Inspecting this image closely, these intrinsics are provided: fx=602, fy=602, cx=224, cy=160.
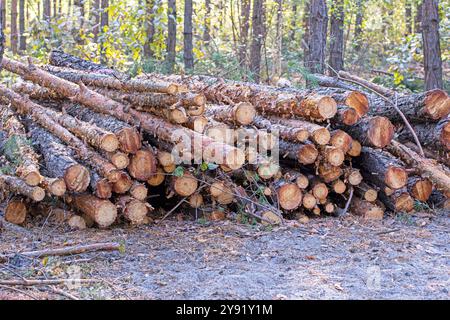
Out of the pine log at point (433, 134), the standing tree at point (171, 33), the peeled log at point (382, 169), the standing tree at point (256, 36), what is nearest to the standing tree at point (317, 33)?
the standing tree at point (256, 36)

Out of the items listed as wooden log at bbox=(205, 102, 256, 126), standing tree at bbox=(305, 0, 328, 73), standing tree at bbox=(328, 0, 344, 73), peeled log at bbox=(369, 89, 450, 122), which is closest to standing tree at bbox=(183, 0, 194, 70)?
standing tree at bbox=(305, 0, 328, 73)

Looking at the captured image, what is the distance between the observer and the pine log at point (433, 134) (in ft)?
24.0

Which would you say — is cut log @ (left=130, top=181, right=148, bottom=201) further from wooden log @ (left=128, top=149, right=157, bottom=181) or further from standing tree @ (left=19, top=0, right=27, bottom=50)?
standing tree @ (left=19, top=0, right=27, bottom=50)

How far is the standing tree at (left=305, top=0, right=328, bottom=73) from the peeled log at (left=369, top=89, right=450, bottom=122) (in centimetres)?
322

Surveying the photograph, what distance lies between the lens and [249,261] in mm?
5398

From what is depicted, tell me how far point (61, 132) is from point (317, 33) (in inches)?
230

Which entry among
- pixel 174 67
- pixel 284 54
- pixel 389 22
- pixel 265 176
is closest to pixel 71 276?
pixel 265 176

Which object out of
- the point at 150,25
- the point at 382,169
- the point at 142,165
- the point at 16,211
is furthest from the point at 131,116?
the point at 150,25

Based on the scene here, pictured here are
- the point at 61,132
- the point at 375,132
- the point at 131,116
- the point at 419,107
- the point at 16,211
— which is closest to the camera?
the point at 16,211

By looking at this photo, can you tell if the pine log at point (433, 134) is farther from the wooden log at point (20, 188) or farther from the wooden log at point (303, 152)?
the wooden log at point (20, 188)

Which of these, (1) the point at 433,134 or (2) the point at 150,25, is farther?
(2) the point at 150,25

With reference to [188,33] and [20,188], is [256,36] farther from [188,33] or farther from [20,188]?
[20,188]

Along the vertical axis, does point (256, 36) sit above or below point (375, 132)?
above

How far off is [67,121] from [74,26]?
26.6 feet
